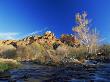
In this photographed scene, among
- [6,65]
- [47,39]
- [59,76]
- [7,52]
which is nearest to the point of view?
[59,76]

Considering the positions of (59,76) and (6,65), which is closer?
(59,76)

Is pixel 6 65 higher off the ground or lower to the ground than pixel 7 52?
lower

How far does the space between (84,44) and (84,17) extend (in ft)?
24.7

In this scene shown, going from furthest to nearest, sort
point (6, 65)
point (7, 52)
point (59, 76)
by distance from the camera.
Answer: point (7, 52), point (6, 65), point (59, 76)

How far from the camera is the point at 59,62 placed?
50.3m

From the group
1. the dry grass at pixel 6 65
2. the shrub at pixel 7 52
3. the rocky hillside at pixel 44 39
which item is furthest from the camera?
the rocky hillside at pixel 44 39

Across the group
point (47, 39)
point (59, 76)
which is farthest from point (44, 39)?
point (59, 76)

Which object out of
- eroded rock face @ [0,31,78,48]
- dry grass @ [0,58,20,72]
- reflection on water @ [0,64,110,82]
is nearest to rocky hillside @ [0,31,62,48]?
eroded rock face @ [0,31,78,48]

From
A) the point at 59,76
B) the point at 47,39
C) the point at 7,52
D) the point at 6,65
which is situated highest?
the point at 47,39

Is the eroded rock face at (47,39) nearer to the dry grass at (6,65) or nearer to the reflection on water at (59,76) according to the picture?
the dry grass at (6,65)

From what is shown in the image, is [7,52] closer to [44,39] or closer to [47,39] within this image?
[44,39]

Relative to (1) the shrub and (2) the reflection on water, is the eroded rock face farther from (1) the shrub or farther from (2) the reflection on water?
(2) the reflection on water

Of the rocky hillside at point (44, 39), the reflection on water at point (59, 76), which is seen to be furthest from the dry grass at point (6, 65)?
the rocky hillside at point (44, 39)

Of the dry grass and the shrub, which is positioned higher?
the shrub
